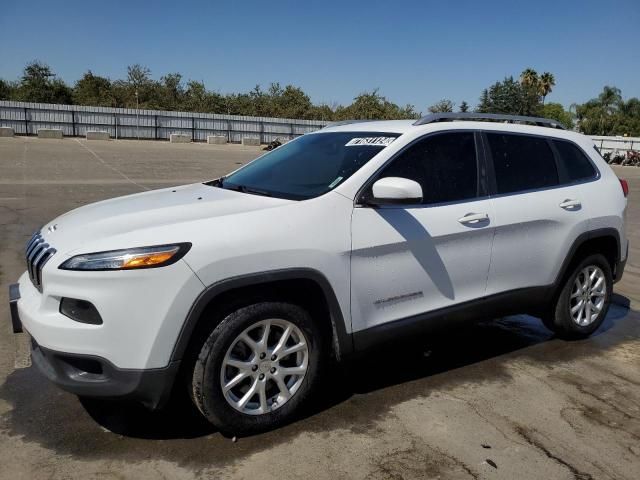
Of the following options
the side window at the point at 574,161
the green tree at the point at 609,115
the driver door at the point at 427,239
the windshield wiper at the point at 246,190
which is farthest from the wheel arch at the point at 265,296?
the green tree at the point at 609,115

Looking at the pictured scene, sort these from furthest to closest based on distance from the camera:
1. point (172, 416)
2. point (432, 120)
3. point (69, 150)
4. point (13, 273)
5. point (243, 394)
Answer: point (69, 150) < point (13, 273) < point (432, 120) < point (172, 416) < point (243, 394)

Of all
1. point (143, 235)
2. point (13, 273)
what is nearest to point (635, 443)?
point (143, 235)

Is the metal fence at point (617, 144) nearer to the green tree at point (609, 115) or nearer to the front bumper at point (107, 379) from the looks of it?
the green tree at point (609, 115)

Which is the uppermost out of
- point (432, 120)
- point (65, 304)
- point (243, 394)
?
point (432, 120)

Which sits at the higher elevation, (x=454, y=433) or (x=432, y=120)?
(x=432, y=120)

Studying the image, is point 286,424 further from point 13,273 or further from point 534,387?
point 13,273

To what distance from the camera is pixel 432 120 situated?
12.7 feet

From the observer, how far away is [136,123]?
135 ft

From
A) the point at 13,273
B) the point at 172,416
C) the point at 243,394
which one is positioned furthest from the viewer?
the point at 13,273

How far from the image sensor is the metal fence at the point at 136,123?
37.7 m

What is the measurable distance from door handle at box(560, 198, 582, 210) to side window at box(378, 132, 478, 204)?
92cm

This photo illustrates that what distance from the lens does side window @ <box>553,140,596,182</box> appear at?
15.0 feet

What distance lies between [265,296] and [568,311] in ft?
9.35

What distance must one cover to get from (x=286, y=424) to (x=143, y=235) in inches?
53.8
